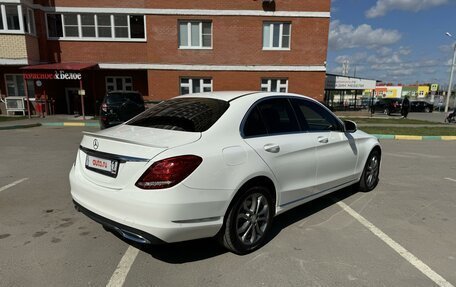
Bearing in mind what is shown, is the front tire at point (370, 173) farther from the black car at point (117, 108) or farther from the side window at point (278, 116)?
the black car at point (117, 108)

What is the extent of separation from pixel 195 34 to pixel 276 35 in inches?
200

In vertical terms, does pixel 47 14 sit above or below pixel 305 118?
above

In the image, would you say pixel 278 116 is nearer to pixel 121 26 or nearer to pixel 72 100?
pixel 121 26

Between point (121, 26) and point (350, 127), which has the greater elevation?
point (121, 26)

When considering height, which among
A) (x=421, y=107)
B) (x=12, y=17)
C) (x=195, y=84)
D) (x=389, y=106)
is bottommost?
(x=421, y=107)

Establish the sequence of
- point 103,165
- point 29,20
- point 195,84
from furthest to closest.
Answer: point 195,84
point 29,20
point 103,165

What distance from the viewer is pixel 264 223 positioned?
354cm

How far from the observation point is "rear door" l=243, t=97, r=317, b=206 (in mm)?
3404

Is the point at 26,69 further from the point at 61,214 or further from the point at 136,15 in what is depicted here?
the point at 61,214

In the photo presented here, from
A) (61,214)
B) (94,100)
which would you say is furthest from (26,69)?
(61,214)

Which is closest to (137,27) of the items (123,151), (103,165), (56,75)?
(56,75)

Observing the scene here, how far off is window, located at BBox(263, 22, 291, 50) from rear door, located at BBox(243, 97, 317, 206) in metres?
17.2

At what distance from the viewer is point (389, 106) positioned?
30438mm

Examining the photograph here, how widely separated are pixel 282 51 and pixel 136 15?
Answer: 30.8 feet
